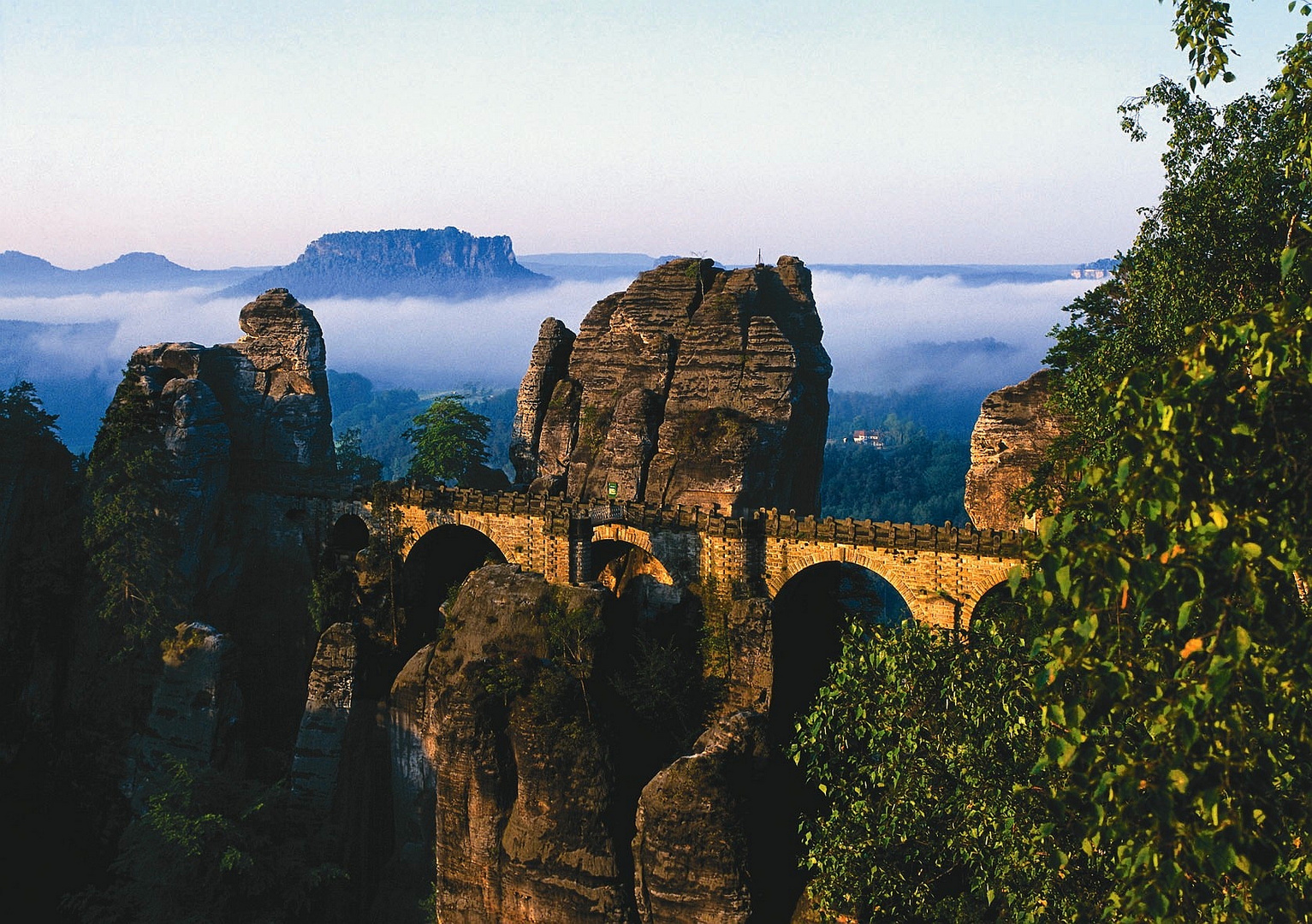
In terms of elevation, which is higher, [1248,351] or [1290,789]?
[1248,351]

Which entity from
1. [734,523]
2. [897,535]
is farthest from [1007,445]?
[734,523]

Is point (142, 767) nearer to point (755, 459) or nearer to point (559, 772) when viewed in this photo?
point (559, 772)

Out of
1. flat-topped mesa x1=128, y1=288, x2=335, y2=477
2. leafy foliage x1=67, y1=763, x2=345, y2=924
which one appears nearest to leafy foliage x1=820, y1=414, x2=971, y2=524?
flat-topped mesa x1=128, y1=288, x2=335, y2=477

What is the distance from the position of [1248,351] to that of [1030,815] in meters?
9.55

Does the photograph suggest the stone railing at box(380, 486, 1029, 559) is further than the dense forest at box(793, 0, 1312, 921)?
Yes

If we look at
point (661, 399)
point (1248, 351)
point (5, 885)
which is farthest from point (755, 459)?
point (1248, 351)

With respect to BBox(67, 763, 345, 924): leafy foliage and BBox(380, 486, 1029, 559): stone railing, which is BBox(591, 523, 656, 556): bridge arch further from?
BBox(67, 763, 345, 924): leafy foliage

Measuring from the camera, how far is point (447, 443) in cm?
5950

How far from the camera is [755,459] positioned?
1754 inches

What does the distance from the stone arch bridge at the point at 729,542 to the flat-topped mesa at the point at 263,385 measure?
554cm

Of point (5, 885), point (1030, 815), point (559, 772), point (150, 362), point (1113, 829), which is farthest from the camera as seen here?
point (150, 362)

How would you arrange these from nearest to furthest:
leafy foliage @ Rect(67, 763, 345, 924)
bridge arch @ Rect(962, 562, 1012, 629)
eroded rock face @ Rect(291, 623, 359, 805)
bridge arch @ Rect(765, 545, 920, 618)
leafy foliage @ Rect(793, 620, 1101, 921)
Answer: leafy foliage @ Rect(793, 620, 1101, 921) < leafy foliage @ Rect(67, 763, 345, 924) < bridge arch @ Rect(962, 562, 1012, 629) < bridge arch @ Rect(765, 545, 920, 618) < eroded rock face @ Rect(291, 623, 359, 805)

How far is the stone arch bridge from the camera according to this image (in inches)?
1431

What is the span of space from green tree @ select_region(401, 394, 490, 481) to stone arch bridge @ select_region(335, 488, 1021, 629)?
11.2 metres
